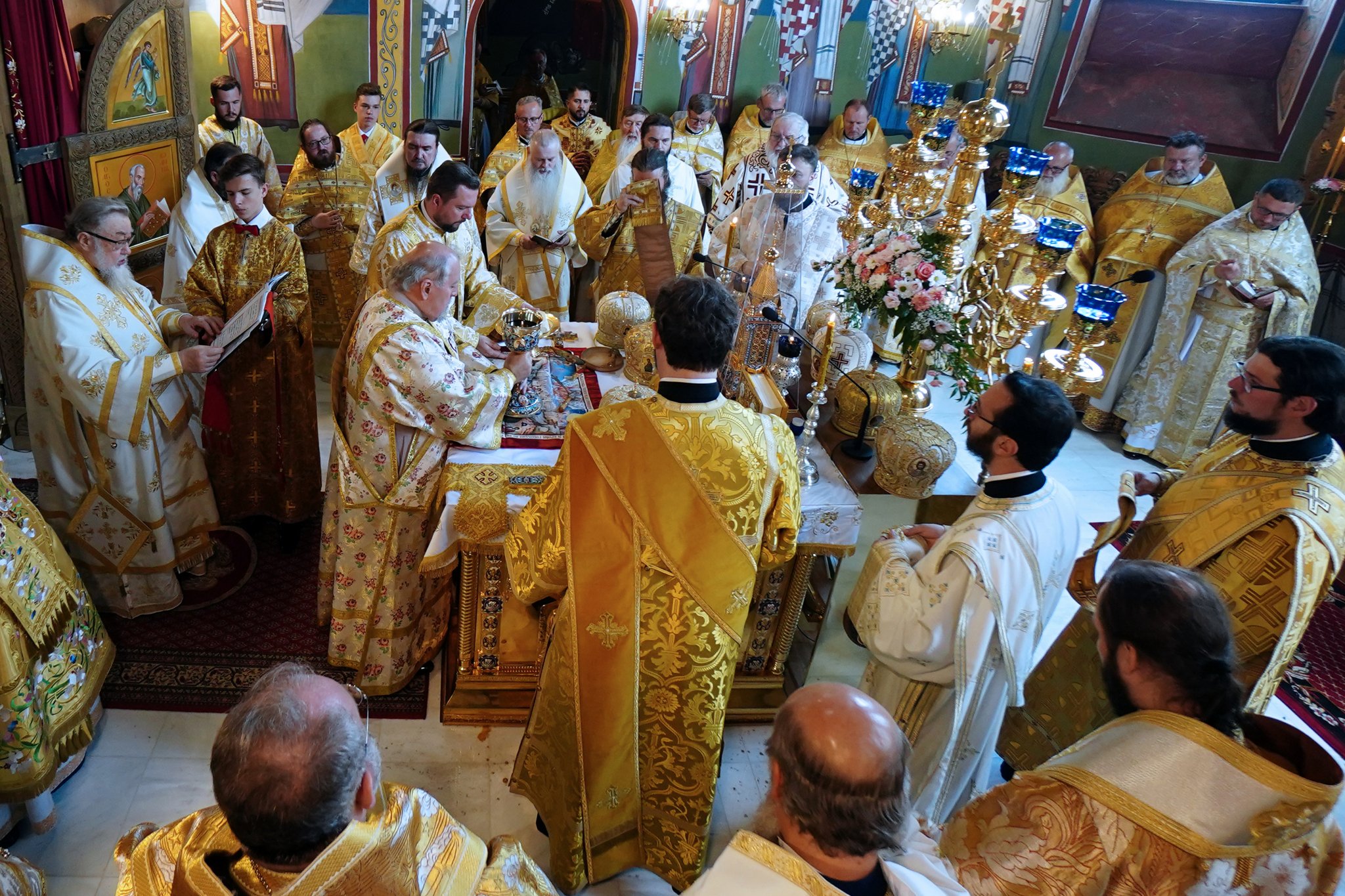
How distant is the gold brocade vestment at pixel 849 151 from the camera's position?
1074 centimetres

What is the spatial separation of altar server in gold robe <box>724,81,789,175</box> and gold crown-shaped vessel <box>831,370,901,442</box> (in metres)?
6.56

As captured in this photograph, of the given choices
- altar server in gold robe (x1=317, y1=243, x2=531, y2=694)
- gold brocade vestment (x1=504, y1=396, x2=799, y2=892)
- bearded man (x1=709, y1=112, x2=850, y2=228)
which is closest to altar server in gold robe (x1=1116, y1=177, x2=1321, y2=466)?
bearded man (x1=709, y1=112, x2=850, y2=228)

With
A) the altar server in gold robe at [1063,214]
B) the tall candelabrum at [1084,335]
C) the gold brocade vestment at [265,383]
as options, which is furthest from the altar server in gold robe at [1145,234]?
the gold brocade vestment at [265,383]

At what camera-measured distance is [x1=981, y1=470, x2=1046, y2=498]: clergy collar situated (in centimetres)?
269

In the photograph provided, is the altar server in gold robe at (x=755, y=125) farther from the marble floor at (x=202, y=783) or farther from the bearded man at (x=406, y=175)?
the marble floor at (x=202, y=783)

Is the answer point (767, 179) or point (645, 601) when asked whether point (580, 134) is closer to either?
point (767, 179)

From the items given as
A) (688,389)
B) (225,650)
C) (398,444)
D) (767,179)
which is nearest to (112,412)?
(225,650)

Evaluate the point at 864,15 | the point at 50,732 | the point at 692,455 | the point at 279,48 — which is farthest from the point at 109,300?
the point at 864,15

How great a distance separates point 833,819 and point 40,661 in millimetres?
3083

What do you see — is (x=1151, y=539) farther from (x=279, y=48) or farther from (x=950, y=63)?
(x=950, y=63)

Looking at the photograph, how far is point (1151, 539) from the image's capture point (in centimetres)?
335

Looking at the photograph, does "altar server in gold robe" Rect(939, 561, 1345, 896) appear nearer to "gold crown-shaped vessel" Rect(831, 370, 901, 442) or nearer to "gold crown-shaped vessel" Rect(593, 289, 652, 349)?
"gold crown-shaped vessel" Rect(831, 370, 901, 442)

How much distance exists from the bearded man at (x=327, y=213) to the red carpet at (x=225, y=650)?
3.53m

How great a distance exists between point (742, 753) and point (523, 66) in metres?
12.8
